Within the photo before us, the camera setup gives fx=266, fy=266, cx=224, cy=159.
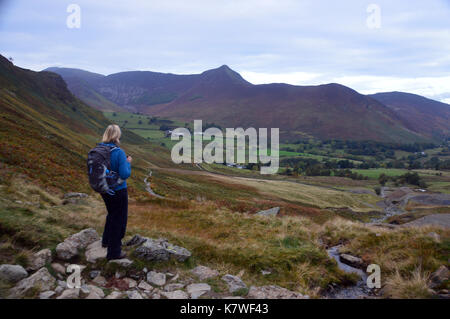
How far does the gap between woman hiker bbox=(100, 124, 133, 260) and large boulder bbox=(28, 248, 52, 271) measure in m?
1.52

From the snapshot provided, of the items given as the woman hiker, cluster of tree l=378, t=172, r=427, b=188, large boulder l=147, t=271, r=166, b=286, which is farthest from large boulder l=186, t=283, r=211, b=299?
cluster of tree l=378, t=172, r=427, b=188

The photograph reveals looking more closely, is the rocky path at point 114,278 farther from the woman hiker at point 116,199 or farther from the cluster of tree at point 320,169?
the cluster of tree at point 320,169

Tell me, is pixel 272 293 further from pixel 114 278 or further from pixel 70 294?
pixel 70 294

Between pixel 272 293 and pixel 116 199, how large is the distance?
514 cm

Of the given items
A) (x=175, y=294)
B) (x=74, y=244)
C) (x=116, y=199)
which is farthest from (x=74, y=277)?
(x=175, y=294)

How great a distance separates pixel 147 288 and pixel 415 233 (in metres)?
11.8

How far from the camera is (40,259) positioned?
709 centimetres

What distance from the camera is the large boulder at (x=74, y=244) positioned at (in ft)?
25.3

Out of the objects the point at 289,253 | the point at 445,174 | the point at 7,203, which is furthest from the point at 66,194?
the point at 445,174

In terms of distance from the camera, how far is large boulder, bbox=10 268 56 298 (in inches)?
228

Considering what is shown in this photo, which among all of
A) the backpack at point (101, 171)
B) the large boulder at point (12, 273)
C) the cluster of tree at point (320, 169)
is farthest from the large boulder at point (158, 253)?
the cluster of tree at point (320, 169)
